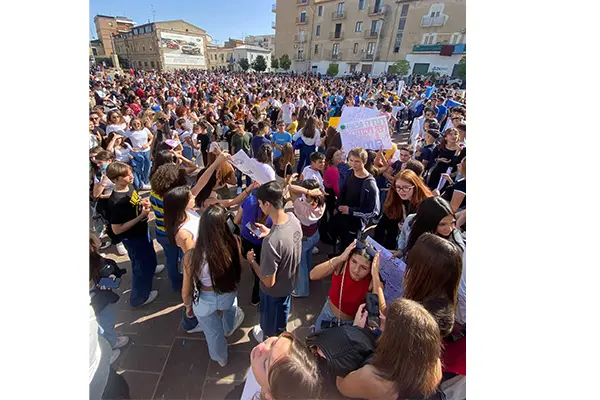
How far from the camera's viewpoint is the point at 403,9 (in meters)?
38.1

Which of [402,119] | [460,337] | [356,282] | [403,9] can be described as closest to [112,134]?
[356,282]

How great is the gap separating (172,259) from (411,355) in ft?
8.63

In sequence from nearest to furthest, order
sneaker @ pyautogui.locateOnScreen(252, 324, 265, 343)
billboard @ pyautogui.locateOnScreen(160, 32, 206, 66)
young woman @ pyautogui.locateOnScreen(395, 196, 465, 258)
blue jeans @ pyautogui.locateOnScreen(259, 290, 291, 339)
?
young woman @ pyautogui.locateOnScreen(395, 196, 465, 258)
blue jeans @ pyautogui.locateOnScreen(259, 290, 291, 339)
sneaker @ pyautogui.locateOnScreen(252, 324, 265, 343)
billboard @ pyautogui.locateOnScreen(160, 32, 206, 66)

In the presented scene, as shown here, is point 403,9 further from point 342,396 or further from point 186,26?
point 342,396

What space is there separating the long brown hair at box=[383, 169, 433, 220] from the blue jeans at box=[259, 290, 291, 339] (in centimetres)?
151

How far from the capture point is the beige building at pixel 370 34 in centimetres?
3450

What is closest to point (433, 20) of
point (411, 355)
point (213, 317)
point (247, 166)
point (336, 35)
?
point (336, 35)

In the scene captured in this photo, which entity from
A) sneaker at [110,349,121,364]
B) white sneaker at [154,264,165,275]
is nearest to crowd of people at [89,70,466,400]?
sneaker at [110,349,121,364]

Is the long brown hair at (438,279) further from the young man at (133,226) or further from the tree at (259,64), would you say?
the tree at (259,64)

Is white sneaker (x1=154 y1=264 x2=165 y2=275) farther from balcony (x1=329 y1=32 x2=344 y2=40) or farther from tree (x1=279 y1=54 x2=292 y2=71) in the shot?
tree (x1=279 y1=54 x2=292 y2=71)

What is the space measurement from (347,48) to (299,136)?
45.1 meters

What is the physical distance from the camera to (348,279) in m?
1.95

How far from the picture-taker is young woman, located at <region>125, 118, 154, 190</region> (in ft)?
16.8

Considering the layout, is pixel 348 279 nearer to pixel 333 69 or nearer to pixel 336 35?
pixel 333 69
